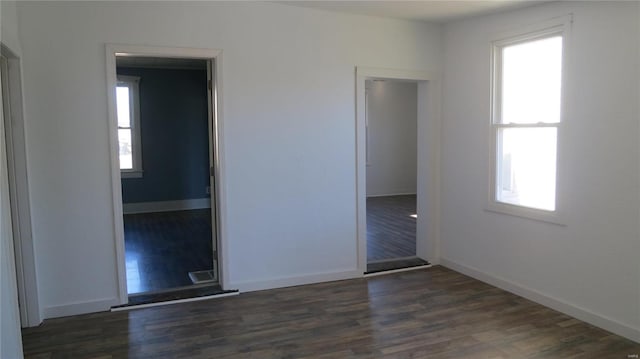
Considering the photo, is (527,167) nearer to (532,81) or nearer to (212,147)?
(532,81)

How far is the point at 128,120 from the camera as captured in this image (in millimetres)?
8477

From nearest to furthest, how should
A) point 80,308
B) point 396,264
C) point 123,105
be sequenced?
Result: point 80,308
point 396,264
point 123,105

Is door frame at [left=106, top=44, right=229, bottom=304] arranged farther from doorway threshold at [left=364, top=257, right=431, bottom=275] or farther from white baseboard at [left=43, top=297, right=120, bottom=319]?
doorway threshold at [left=364, top=257, right=431, bottom=275]

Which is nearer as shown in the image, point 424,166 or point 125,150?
point 424,166

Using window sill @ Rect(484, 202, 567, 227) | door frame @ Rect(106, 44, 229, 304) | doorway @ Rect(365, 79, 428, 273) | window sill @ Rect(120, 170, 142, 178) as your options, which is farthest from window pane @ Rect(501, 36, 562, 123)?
window sill @ Rect(120, 170, 142, 178)

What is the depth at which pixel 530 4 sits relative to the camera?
3973mm

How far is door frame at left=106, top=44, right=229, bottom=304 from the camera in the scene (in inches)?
152

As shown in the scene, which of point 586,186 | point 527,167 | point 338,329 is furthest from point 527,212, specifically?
point 338,329

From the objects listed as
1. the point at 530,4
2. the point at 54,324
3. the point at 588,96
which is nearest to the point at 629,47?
the point at 588,96

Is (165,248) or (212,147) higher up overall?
(212,147)

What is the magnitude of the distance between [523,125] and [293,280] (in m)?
2.57

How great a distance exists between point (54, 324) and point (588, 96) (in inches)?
176

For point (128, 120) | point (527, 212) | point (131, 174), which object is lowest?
point (527, 212)

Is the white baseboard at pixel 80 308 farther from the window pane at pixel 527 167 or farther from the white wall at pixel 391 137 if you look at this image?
the white wall at pixel 391 137
